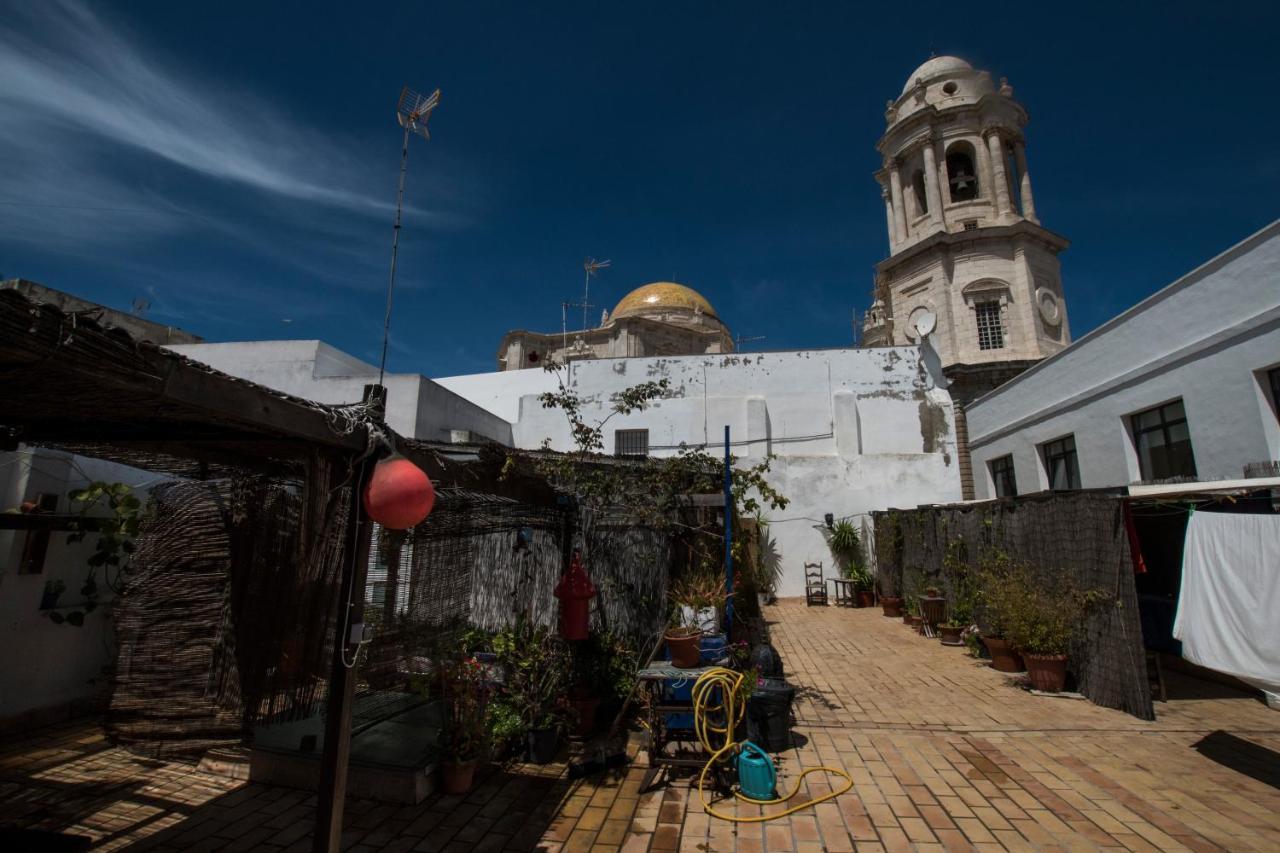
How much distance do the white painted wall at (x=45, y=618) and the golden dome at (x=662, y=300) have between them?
2763 cm

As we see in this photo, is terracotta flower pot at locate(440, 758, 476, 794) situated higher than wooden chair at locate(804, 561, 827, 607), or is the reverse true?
wooden chair at locate(804, 561, 827, 607)

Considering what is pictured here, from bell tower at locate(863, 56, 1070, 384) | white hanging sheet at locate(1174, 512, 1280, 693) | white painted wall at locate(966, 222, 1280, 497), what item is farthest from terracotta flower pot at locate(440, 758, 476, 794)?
bell tower at locate(863, 56, 1070, 384)

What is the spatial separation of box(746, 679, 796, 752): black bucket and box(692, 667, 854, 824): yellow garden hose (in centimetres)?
20

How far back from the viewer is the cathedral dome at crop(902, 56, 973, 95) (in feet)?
81.7

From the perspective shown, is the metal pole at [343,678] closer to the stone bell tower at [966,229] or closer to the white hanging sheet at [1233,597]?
the white hanging sheet at [1233,597]

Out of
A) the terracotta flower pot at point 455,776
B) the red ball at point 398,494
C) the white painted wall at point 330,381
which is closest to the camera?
the red ball at point 398,494

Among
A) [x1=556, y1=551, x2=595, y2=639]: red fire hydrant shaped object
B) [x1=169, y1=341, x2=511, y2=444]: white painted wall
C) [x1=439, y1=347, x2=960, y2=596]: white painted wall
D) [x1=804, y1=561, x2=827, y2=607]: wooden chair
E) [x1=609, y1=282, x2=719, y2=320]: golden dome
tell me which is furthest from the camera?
[x1=609, y1=282, x2=719, y2=320]: golden dome

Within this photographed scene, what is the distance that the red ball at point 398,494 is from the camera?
3006 mm

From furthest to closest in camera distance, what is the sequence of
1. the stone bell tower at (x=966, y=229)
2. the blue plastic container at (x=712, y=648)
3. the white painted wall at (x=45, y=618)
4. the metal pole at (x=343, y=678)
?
the stone bell tower at (x=966, y=229) < the blue plastic container at (x=712, y=648) < the white painted wall at (x=45, y=618) < the metal pole at (x=343, y=678)

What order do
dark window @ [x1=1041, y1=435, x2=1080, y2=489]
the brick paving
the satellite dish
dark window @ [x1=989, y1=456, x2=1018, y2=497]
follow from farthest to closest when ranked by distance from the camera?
the satellite dish < dark window @ [x1=989, y1=456, x2=1018, y2=497] < dark window @ [x1=1041, y1=435, x2=1080, y2=489] < the brick paving

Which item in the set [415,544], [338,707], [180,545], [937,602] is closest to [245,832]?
[338,707]

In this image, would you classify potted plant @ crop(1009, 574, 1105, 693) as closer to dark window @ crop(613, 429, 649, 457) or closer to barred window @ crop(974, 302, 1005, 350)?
dark window @ crop(613, 429, 649, 457)

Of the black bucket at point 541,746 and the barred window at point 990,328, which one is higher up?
the barred window at point 990,328

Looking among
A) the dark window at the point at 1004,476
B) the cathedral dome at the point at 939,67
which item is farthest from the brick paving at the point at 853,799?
the cathedral dome at the point at 939,67
